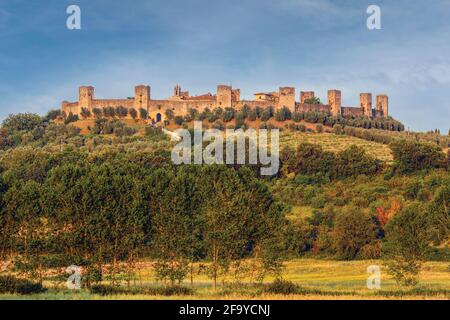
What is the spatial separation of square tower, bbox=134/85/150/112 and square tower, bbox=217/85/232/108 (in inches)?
396

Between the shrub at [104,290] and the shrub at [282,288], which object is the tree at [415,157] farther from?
the shrub at [104,290]

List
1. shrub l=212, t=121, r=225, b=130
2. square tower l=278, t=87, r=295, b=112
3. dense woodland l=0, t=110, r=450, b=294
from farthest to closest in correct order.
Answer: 1. square tower l=278, t=87, r=295, b=112
2. shrub l=212, t=121, r=225, b=130
3. dense woodland l=0, t=110, r=450, b=294

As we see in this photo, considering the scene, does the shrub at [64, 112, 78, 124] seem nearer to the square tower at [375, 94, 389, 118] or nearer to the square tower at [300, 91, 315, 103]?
the square tower at [300, 91, 315, 103]

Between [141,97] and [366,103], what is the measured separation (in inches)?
1399

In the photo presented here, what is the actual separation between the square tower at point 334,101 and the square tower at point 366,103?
24.1 feet

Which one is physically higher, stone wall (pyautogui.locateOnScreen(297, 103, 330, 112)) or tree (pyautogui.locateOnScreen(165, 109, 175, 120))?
stone wall (pyautogui.locateOnScreen(297, 103, 330, 112))

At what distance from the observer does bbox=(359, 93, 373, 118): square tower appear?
114 metres

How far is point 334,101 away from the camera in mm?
107625

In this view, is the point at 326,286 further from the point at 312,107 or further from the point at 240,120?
the point at 312,107
